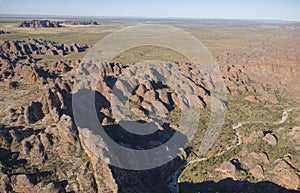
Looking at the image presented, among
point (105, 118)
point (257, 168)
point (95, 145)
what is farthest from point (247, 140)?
point (95, 145)

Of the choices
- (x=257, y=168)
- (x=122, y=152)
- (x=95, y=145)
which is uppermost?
(x=95, y=145)

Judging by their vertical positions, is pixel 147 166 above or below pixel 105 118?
below

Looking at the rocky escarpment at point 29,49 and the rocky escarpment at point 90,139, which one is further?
the rocky escarpment at point 29,49

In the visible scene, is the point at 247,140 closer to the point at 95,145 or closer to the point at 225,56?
the point at 95,145

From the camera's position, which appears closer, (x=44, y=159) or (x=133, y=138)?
(x=44, y=159)

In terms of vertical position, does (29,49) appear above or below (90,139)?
below

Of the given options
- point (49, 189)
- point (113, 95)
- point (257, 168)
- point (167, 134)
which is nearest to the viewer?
point (49, 189)

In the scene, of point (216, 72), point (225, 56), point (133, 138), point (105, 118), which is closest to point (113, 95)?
point (105, 118)

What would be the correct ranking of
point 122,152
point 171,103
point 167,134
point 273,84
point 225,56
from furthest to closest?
point 225,56 → point 273,84 → point 171,103 → point 167,134 → point 122,152

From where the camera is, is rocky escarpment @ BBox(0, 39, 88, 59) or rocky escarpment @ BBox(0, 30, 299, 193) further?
rocky escarpment @ BBox(0, 39, 88, 59)

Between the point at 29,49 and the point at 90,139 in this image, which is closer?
the point at 90,139
